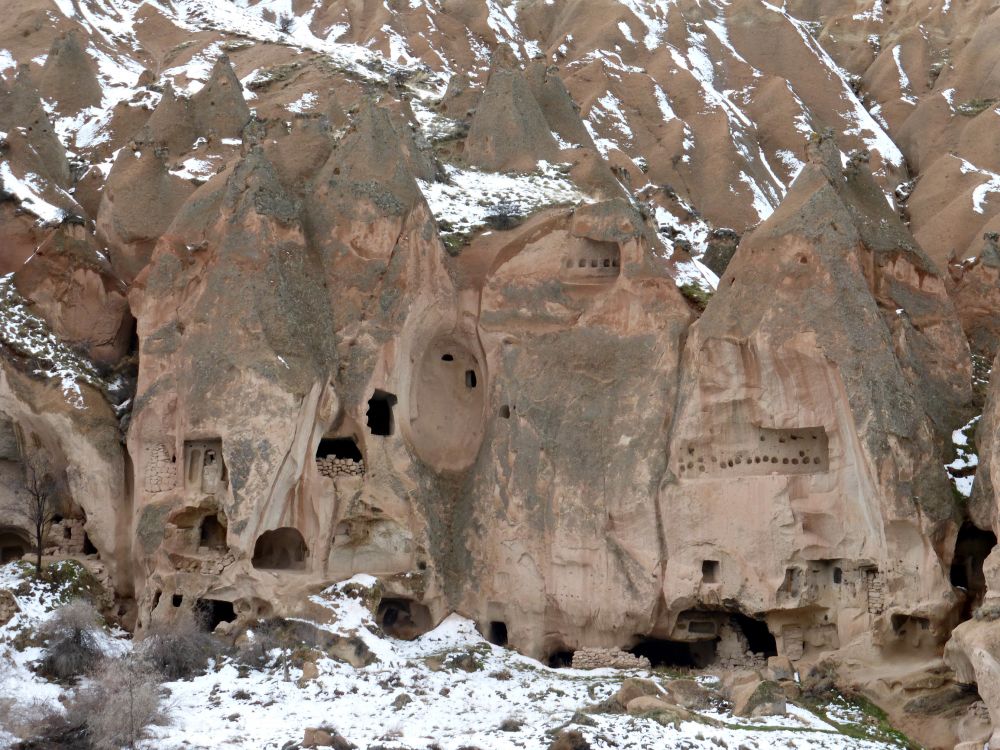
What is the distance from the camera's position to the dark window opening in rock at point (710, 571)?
27.7 metres

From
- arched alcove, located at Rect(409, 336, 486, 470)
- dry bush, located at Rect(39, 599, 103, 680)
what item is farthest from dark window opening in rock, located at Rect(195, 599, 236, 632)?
arched alcove, located at Rect(409, 336, 486, 470)

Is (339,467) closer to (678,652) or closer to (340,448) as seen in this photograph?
(340,448)

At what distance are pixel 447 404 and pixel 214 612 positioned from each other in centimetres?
660

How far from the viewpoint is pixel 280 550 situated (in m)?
29.5

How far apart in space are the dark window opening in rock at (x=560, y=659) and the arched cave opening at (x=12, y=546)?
11218 mm

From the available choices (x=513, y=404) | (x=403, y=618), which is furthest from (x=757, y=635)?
(x=403, y=618)

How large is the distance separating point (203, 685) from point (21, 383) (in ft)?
29.0

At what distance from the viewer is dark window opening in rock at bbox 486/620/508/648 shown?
95.9 feet

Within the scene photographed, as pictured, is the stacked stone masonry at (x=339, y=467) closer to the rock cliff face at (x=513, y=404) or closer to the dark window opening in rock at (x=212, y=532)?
the rock cliff face at (x=513, y=404)

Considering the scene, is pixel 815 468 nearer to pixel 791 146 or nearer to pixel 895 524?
pixel 895 524

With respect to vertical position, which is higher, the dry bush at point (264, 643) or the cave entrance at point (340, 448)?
the cave entrance at point (340, 448)

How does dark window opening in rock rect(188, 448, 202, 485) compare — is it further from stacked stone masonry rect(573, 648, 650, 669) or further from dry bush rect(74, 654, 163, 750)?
stacked stone masonry rect(573, 648, 650, 669)

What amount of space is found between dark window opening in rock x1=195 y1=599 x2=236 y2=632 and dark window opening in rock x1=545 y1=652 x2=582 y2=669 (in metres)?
6.28

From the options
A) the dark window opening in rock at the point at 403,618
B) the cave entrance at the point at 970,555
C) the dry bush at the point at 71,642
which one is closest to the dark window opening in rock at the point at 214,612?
the dry bush at the point at 71,642
